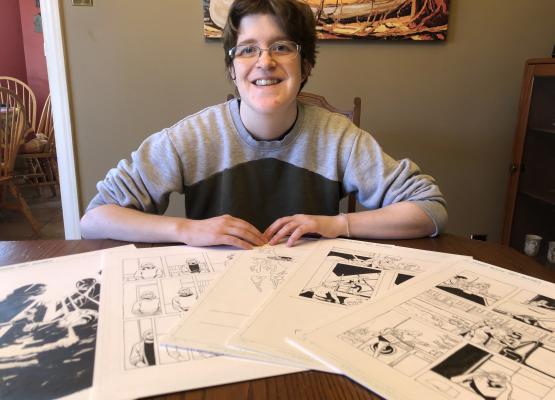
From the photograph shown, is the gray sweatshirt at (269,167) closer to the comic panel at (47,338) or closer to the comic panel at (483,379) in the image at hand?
the comic panel at (47,338)

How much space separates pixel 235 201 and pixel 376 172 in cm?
35

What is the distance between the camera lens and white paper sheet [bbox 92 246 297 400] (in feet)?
1.42

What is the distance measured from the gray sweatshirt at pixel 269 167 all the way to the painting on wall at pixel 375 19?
3.16 feet

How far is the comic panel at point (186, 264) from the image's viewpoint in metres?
0.69

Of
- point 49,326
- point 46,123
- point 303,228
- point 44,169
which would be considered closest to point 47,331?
point 49,326

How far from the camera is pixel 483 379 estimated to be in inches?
17.2

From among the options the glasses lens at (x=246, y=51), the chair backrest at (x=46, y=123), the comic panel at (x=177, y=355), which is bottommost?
the chair backrest at (x=46, y=123)

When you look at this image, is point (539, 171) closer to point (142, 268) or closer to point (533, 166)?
point (533, 166)

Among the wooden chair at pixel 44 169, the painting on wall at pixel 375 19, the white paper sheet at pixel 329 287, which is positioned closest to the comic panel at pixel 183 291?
the white paper sheet at pixel 329 287

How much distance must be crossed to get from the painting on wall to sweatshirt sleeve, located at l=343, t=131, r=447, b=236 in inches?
41.1

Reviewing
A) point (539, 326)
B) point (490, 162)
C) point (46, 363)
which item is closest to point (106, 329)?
point (46, 363)

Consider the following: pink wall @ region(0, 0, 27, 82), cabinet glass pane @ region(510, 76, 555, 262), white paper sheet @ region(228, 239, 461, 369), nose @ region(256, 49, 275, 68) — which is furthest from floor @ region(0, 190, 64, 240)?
cabinet glass pane @ region(510, 76, 555, 262)

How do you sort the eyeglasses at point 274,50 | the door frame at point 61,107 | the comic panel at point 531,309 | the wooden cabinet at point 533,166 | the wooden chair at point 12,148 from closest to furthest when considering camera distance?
1. the comic panel at point 531,309
2. the eyeglasses at point 274,50
3. the door frame at point 61,107
4. the wooden cabinet at point 533,166
5. the wooden chair at point 12,148

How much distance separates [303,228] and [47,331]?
463mm
